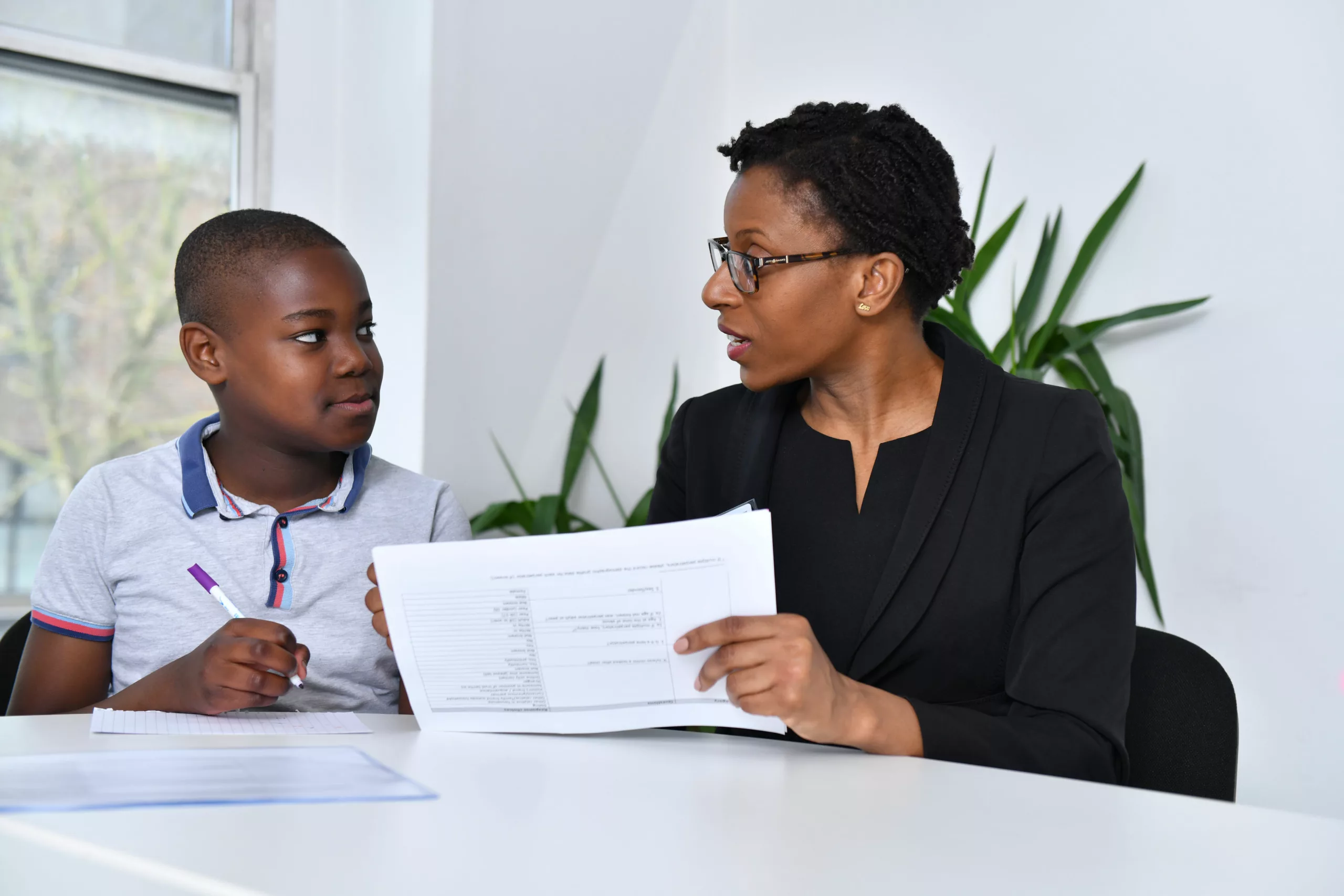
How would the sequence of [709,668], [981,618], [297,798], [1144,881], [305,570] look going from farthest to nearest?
[305,570]
[981,618]
[709,668]
[297,798]
[1144,881]

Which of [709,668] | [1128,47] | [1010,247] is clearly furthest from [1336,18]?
[709,668]

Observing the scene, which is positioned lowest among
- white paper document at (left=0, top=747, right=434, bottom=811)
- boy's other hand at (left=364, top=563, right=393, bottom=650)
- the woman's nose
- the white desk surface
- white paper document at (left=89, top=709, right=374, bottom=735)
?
the white desk surface

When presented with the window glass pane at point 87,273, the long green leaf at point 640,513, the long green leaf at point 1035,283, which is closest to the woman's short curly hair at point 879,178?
the long green leaf at point 1035,283

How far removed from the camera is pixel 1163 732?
4.12 ft

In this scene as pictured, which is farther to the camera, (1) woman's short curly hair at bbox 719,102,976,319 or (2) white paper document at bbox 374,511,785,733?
(1) woman's short curly hair at bbox 719,102,976,319

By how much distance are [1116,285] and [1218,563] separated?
2.09 ft

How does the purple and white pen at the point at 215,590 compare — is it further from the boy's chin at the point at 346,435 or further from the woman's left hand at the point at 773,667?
the woman's left hand at the point at 773,667

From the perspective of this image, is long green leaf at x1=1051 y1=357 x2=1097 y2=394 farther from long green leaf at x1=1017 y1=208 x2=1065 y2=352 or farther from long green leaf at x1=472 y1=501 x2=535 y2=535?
long green leaf at x1=472 y1=501 x2=535 y2=535

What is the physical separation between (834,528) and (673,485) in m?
0.27

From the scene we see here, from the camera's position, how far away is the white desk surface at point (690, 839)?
0.69 meters

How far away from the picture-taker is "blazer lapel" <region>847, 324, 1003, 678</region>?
1357 millimetres

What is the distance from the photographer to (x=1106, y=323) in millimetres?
2279

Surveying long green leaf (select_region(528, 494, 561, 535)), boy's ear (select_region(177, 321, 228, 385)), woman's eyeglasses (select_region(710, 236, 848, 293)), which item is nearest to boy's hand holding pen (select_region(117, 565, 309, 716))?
boy's ear (select_region(177, 321, 228, 385))

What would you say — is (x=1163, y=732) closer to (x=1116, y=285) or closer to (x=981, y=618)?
(x=981, y=618)
